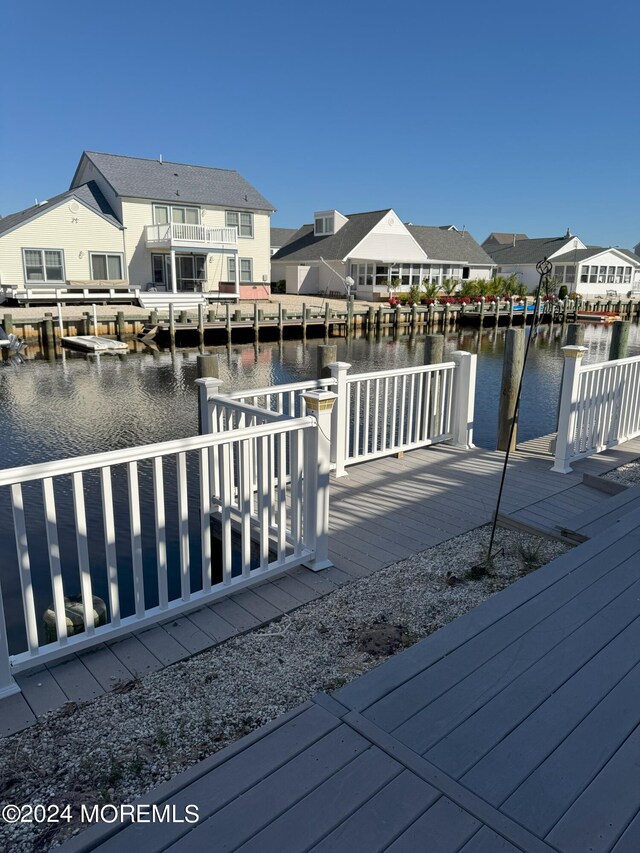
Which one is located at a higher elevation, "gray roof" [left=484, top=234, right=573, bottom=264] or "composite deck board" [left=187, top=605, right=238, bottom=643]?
"gray roof" [left=484, top=234, right=573, bottom=264]

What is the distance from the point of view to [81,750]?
2.43 m

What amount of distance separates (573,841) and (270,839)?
84cm

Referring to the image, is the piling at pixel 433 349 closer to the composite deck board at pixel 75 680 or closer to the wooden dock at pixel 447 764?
the wooden dock at pixel 447 764

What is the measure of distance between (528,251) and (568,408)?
52.7 meters

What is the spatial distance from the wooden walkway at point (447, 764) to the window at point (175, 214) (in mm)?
32398

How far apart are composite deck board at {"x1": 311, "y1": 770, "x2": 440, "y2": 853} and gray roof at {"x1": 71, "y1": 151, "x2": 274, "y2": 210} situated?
32398mm

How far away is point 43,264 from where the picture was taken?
2912cm

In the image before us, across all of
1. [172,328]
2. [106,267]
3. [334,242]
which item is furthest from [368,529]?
[334,242]

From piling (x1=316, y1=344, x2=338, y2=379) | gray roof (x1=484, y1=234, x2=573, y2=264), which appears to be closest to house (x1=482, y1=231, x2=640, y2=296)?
gray roof (x1=484, y1=234, x2=573, y2=264)

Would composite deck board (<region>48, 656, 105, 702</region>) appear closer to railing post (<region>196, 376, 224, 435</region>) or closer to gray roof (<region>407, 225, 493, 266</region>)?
railing post (<region>196, 376, 224, 435</region>)

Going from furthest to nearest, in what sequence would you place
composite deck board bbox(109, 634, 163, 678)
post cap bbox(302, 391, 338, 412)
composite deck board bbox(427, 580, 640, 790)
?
1. post cap bbox(302, 391, 338, 412)
2. composite deck board bbox(109, 634, 163, 678)
3. composite deck board bbox(427, 580, 640, 790)

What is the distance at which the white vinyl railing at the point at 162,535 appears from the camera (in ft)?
9.31

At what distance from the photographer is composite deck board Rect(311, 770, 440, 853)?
5.67ft

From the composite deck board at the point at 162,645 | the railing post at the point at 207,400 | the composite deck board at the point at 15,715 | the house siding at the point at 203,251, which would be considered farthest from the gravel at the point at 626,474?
the house siding at the point at 203,251
